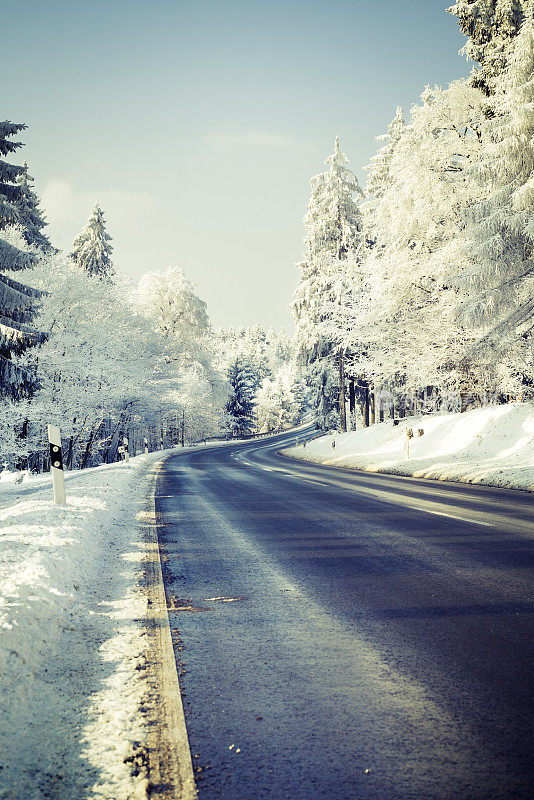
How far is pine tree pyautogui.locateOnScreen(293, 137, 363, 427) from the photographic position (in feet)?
118

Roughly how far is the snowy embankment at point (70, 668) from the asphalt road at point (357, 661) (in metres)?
0.35

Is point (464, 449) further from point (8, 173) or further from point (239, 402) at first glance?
point (239, 402)

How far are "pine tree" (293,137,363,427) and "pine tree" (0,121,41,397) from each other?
2240 centimetres

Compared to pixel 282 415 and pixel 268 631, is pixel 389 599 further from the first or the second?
pixel 282 415

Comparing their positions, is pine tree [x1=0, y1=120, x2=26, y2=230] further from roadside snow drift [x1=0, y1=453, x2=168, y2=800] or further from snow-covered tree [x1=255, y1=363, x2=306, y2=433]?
snow-covered tree [x1=255, y1=363, x2=306, y2=433]

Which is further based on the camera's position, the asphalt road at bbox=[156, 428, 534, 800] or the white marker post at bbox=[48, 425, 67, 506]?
the white marker post at bbox=[48, 425, 67, 506]

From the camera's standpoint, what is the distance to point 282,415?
11275cm

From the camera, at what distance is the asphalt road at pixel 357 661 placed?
89.7 inches

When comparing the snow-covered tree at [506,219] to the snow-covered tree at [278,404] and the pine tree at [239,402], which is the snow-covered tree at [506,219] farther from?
the snow-covered tree at [278,404]

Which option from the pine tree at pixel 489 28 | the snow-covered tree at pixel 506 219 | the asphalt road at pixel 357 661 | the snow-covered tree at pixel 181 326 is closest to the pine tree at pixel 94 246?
the snow-covered tree at pixel 181 326

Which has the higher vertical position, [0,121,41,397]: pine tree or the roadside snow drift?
[0,121,41,397]: pine tree

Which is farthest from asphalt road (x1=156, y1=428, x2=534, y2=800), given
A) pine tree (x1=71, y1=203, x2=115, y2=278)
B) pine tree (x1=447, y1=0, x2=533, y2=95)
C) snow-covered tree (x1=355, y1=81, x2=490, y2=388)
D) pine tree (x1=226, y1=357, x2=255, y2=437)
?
pine tree (x1=226, y1=357, x2=255, y2=437)

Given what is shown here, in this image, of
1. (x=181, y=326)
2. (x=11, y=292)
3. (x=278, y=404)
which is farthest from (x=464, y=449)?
(x=278, y=404)

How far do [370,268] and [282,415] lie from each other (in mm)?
88544
